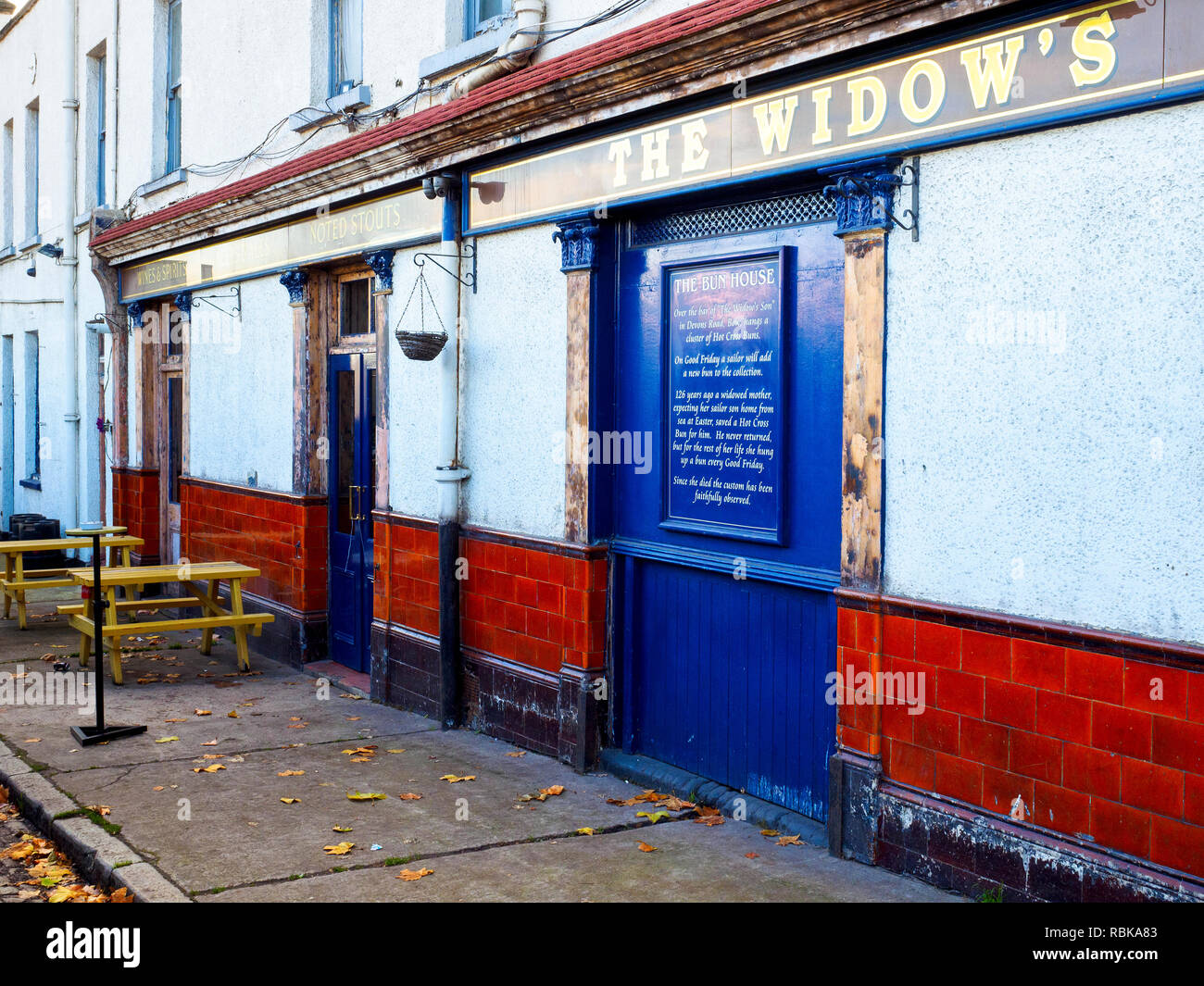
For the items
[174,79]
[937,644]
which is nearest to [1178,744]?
[937,644]

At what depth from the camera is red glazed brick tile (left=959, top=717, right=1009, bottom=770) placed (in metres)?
4.64

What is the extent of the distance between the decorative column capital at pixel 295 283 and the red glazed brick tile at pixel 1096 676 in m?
7.46

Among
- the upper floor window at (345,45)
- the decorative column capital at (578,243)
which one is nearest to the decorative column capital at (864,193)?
the decorative column capital at (578,243)

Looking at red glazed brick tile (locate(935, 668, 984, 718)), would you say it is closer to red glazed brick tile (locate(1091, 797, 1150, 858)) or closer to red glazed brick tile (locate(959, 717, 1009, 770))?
red glazed brick tile (locate(959, 717, 1009, 770))

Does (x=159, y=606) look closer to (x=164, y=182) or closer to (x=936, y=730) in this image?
(x=164, y=182)

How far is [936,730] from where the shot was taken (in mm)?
4906

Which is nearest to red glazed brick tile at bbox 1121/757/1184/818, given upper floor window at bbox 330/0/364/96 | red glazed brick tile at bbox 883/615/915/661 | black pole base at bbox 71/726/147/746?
red glazed brick tile at bbox 883/615/915/661

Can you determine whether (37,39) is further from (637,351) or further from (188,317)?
(637,351)

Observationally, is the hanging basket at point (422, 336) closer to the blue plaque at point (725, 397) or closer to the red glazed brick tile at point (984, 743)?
the blue plaque at point (725, 397)

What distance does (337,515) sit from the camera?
33.0 feet

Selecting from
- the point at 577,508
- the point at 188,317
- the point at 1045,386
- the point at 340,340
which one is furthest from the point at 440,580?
the point at 188,317

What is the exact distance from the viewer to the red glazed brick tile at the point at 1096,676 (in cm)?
423

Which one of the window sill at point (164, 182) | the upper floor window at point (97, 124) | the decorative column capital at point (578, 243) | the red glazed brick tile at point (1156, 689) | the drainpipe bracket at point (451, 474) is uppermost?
the upper floor window at point (97, 124)
